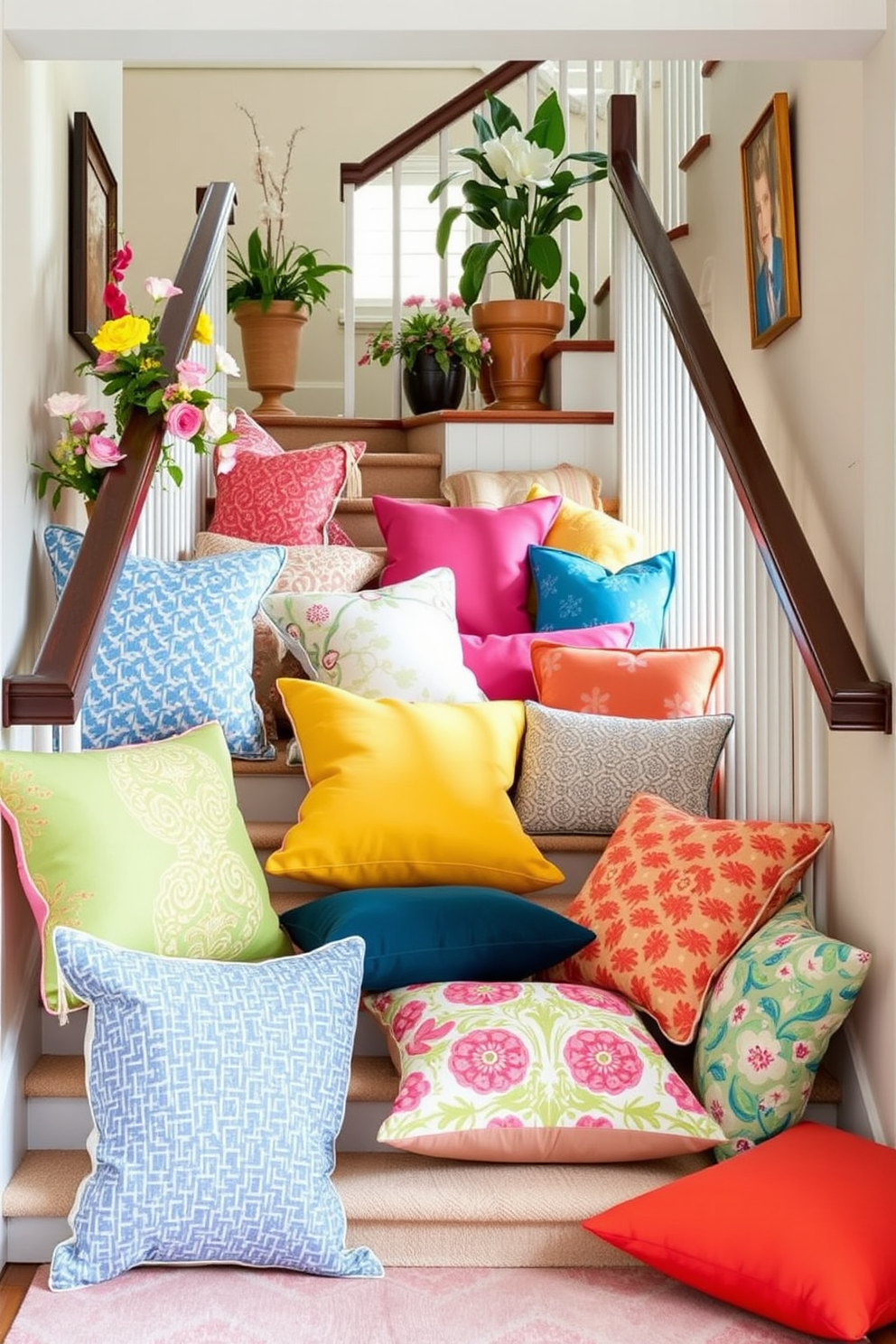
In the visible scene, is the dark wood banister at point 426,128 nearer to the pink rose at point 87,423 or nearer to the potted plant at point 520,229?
the potted plant at point 520,229

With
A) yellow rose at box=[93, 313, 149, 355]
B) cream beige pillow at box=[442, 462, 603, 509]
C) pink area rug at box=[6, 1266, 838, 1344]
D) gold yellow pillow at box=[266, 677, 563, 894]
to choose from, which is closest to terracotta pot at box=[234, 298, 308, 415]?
cream beige pillow at box=[442, 462, 603, 509]

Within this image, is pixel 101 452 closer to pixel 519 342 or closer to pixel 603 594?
pixel 603 594

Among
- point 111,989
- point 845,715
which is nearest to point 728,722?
point 845,715

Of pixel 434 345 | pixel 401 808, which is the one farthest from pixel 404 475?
pixel 401 808

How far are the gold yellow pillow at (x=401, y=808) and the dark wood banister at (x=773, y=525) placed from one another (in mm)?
604

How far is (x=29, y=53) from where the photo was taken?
2193 mm

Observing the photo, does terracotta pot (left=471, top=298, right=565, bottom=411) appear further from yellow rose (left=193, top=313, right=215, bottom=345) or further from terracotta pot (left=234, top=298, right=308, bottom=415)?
yellow rose (left=193, top=313, right=215, bottom=345)

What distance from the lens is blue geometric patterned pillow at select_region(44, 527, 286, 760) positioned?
266cm

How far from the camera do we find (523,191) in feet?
15.1

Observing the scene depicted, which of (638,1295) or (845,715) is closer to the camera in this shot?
(638,1295)

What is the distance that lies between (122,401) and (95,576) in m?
0.58

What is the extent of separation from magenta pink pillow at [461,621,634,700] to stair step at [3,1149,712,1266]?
1.20m

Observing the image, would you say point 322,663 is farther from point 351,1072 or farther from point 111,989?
point 111,989

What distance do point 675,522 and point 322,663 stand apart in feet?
3.21
